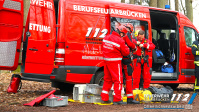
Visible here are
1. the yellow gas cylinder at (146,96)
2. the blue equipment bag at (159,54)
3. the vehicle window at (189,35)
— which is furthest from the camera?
the blue equipment bag at (159,54)

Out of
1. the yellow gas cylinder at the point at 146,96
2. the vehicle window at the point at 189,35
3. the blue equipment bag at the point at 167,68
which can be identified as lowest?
the yellow gas cylinder at the point at 146,96

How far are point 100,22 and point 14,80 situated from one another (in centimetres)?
261

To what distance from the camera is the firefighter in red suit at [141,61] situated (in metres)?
7.93

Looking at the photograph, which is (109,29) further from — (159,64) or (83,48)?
(159,64)

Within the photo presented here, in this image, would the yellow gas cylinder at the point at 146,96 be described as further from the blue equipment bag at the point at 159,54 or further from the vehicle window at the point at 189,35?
the vehicle window at the point at 189,35

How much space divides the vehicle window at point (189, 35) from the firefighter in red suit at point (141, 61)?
209 centimetres

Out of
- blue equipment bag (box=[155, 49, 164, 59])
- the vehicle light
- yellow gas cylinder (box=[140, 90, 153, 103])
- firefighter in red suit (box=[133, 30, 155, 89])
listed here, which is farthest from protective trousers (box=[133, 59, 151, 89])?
blue equipment bag (box=[155, 49, 164, 59])

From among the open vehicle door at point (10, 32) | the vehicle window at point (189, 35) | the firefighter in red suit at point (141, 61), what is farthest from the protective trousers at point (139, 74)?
the open vehicle door at point (10, 32)

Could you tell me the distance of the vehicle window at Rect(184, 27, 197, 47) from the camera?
9.68 m

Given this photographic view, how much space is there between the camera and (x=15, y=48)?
7520mm

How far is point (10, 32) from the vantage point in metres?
7.39

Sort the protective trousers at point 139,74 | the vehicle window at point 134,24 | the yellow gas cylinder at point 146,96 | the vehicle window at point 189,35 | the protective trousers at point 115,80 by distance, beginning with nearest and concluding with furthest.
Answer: the protective trousers at point 115,80 < the yellow gas cylinder at point 146,96 < the protective trousers at point 139,74 < the vehicle window at point 134,24 < the vehicle window at point 189,35

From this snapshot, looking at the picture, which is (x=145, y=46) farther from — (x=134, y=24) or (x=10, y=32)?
(x=10, y=32)

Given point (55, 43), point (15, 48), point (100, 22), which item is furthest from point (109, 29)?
point (15, 48)
